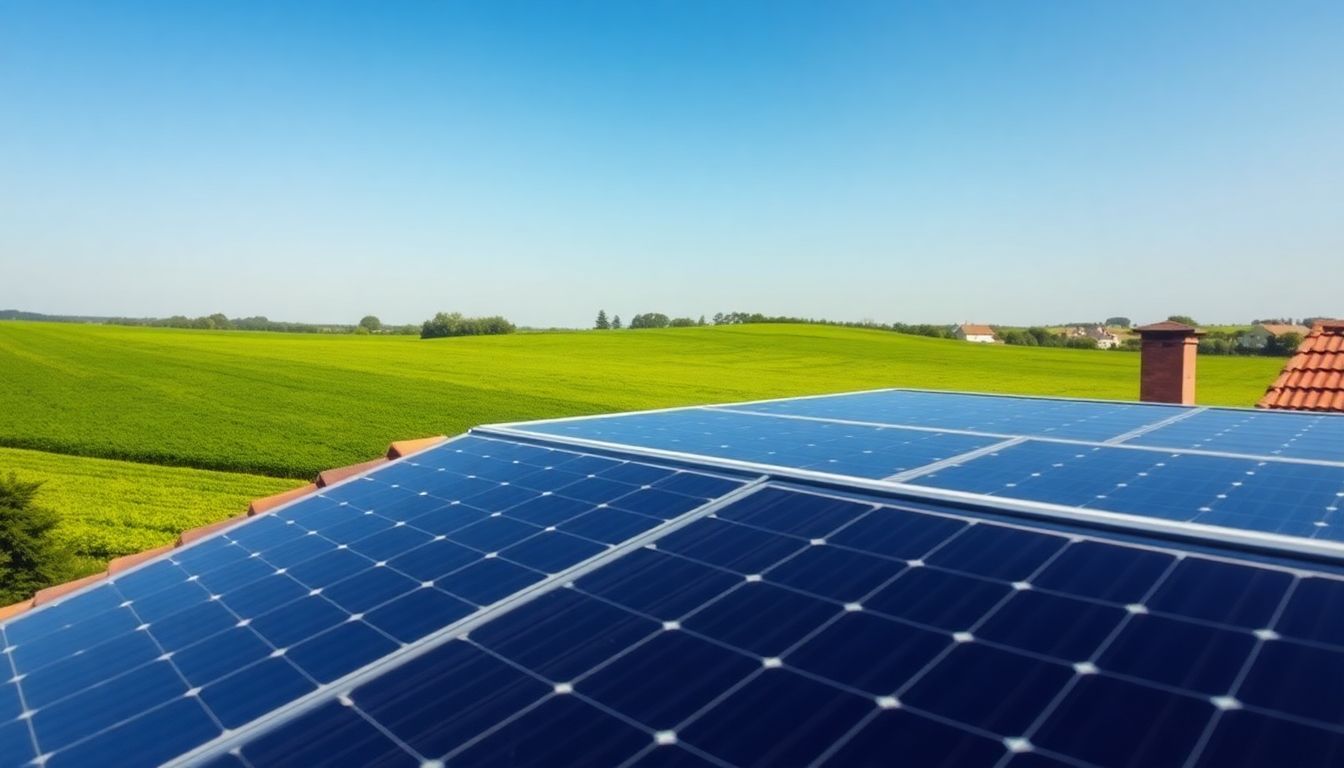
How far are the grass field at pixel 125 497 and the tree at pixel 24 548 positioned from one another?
5.00 ft

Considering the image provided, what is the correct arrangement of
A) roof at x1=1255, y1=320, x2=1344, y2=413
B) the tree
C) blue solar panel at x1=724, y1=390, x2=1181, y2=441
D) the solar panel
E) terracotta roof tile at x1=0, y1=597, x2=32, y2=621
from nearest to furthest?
the solar panel
terracotta roof tile at x1=0, y1=597, x2=32, y2=621
blue solar panel at x1=724, y1=390, x2=1181, y2=441
the tree
roof at x1=1255, y1=320, x2=1344, y2=413

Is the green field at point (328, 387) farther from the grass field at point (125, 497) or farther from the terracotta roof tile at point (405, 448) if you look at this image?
the terracotta roof tile at point (405, 448)

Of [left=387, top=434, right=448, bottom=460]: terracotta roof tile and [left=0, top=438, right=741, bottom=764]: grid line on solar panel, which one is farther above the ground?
[left=387, top=434, right=448, bottom=460]: terracotta roof tile

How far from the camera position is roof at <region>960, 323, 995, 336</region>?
15388 centimetres

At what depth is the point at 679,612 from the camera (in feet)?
15.6

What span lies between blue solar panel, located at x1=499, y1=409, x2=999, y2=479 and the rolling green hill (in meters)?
26.1

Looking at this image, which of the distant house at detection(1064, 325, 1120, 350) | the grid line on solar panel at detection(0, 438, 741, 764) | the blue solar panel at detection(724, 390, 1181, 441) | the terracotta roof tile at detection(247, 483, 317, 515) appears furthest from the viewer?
the distant house at detection(1064, 325, 1120, 350)

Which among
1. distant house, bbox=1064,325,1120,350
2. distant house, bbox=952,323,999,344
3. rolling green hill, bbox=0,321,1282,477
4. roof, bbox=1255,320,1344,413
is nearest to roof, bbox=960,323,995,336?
distant house, bbox=952,323,999,344

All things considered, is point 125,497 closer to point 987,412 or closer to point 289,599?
point 289,599

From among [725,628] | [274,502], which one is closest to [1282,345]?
[274,502]

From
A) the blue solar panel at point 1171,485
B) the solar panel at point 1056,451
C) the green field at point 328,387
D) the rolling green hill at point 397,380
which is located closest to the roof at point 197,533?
the solar panel at point 1056,451

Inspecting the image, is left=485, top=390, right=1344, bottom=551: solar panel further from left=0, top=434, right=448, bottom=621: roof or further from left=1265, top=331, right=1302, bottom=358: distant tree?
left=1265, top=331, right=1302, bottom=358: distant tree

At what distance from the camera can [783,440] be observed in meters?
10.8

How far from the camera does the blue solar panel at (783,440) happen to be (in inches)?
350
